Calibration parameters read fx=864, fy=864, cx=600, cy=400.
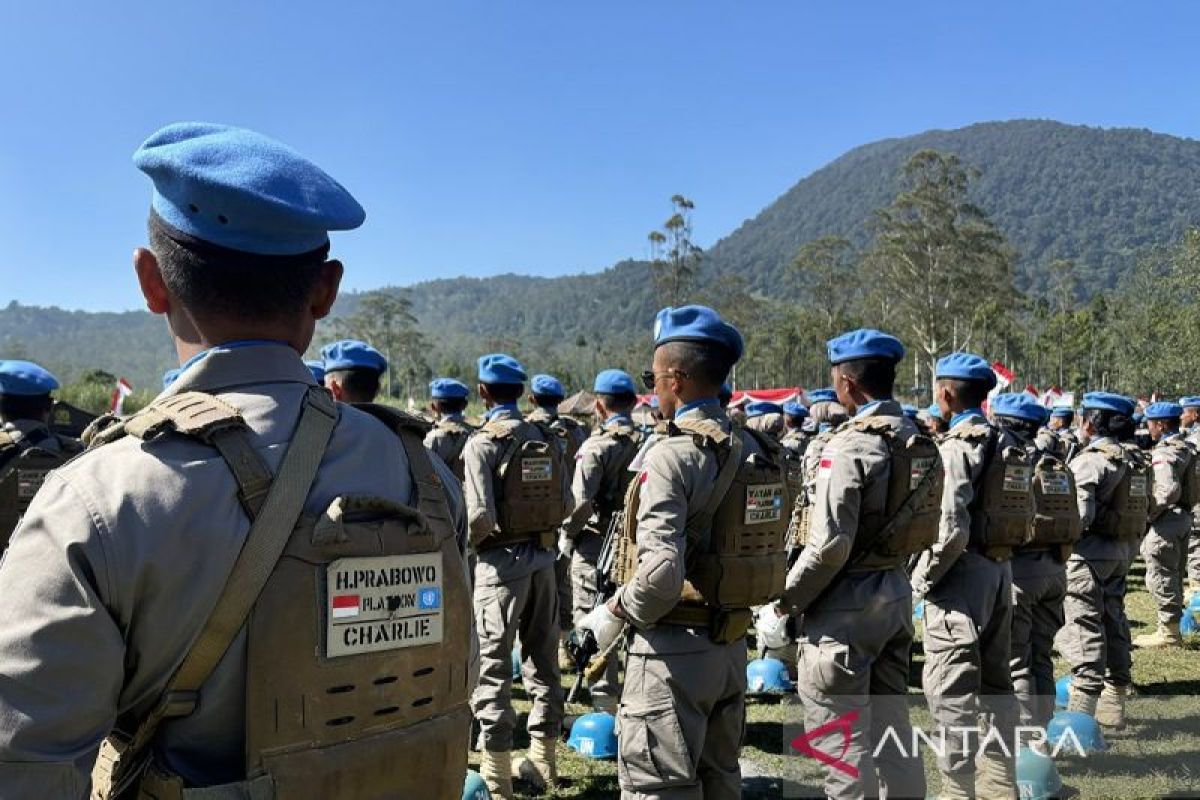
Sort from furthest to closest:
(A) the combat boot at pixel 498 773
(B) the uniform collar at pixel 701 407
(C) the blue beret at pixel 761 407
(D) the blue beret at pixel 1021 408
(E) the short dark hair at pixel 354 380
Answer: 1. (C) the blue beret at pixel 761 407
2. (D) the blue beret at pixel 1021 408
3. (E) the short dark hair at pixel 354 380
4. (A) the combat boot at pixel 498 773
5. (B) the uniform collar at pixel 701 407

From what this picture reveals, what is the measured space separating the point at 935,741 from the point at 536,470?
3079 millimetres

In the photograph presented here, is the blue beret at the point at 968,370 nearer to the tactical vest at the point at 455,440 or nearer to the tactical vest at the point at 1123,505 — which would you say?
the tactical vest at the point at 1123,505

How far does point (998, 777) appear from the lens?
5.33m

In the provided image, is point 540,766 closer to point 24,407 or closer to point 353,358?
point 353,358

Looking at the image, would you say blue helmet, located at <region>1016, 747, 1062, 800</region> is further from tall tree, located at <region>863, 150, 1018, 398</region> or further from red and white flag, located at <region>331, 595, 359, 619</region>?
tall tree, located at <region>863, 150, 1018, 398</region>

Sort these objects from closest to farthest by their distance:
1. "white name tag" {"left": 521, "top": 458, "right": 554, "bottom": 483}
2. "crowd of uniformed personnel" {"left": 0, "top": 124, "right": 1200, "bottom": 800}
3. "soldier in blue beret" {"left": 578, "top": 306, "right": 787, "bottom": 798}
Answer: "crowd of uniformed personnel" {"left": 0, "top": 124, "right": 1200, "bottom": 800} < "soldier in blue beret" {"left": 578, "top": 306, "right": 787, "bottom": 798} < "white name tag" {"left": 521, "top": 458, "right": 554, "bottom": 483}

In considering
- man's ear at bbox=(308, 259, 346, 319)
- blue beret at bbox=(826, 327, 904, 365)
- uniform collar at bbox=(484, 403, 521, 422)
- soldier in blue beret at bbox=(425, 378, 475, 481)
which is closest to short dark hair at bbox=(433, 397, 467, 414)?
soldier in blue beret at bbox=(425, 378, 475, 481)

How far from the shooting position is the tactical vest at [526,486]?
577 centimetres

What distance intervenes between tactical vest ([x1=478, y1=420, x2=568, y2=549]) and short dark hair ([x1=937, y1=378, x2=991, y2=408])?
8.97ft

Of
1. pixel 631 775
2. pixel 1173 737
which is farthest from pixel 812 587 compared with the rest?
pixel 1173 737

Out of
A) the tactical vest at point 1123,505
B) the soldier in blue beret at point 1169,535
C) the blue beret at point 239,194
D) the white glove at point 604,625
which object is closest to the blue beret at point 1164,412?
the soldier in blue beret at point 1169,535

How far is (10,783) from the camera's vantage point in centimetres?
A: 124

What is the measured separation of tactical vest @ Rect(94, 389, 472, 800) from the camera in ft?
4.54

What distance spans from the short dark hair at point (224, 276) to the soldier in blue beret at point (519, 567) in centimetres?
406
